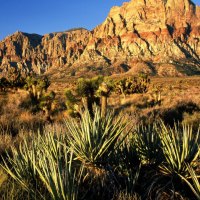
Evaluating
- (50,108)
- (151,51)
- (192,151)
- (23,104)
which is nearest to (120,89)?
(23,104)

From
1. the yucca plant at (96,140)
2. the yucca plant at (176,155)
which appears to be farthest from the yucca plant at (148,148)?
the yucca plant at (96,140)

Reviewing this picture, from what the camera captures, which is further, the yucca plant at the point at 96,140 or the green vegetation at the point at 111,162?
the yucca plant at the point at 96,140

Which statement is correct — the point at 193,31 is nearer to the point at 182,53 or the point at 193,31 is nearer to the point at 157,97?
the point at 182,53

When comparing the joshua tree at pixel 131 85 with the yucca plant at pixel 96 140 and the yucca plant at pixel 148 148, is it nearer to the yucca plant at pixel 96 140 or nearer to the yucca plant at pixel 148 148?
the yucca plant at pixel 148 148

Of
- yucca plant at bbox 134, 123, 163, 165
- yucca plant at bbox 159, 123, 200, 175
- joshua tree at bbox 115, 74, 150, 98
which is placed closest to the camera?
yucca plant at bbox 159, 123, 200, 175

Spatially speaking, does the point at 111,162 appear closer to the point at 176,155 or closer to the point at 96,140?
the point at 96,140

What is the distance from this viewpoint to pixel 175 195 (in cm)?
354

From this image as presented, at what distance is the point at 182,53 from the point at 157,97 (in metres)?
148

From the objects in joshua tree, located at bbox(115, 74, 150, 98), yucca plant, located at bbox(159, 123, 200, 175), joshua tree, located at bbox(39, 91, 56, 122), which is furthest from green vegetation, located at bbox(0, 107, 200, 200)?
joshua tree, located at bbox(115, 74, 150, 98)

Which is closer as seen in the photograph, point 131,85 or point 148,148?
point 148,148

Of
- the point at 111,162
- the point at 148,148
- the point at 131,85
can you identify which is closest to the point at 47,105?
the point at 148,148

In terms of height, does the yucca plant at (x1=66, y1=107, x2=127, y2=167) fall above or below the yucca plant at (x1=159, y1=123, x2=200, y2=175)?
above

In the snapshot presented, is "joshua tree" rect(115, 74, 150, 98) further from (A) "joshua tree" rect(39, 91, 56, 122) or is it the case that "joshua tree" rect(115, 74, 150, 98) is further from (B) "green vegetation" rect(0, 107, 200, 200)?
(B) "green vegetation" rect(0, 107, 200, 200)

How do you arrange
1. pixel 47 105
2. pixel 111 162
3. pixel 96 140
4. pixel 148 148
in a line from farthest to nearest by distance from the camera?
pixel 47 105, pixel 148 148, pixel 111 162, pixel 96 140
